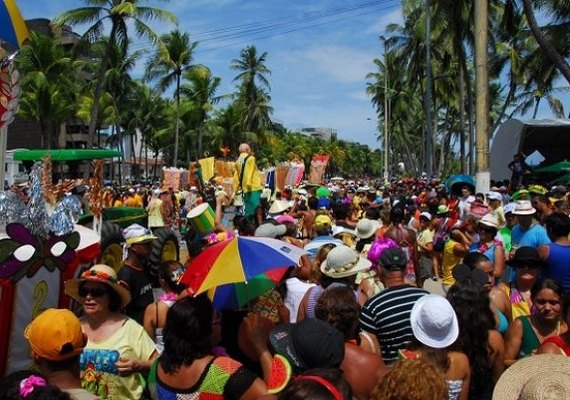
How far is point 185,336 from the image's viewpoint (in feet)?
9.57

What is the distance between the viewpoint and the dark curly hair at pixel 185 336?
2.89 m

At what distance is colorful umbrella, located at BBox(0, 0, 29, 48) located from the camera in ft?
22.2

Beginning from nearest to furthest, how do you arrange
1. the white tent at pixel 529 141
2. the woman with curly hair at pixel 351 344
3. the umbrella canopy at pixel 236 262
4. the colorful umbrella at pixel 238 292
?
the woman with curly hair at pixel 351 344 < the umbrella canopy at pixel 236 262 < the colorful umbrella at pixel 238 292 < the white tent at pixel 529 141

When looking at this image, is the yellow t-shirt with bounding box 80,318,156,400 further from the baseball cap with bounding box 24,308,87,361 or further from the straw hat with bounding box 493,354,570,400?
the straw hat with bounding box 493,354,570,400

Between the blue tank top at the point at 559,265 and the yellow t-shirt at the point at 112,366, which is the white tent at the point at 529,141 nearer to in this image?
the blue tank top at the point at 559,265

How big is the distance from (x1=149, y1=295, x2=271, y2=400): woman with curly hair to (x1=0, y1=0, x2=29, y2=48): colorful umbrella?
17.3ft

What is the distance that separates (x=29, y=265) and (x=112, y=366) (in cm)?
78

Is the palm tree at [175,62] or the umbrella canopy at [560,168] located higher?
the palm tree at [175,62]

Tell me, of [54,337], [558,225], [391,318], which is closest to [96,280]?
[54,337]

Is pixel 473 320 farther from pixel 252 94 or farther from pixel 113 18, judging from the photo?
pixel 252 94

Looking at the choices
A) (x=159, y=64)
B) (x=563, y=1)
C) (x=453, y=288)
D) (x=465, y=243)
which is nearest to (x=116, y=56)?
(x=159, y=64)

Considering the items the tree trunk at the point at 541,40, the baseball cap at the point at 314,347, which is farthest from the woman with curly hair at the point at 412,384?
the tree trunk at the point at 541,40

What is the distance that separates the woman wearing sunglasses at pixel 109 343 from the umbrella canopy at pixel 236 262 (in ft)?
1.42

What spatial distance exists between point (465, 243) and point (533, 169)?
614 inches
